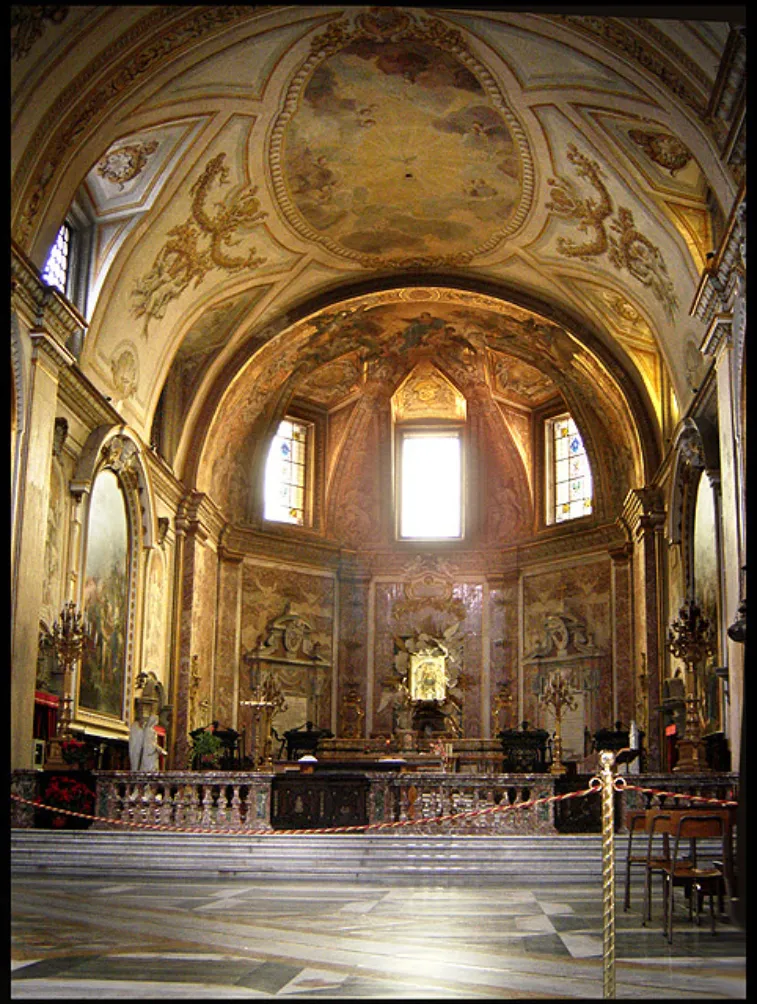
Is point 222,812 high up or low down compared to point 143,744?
down

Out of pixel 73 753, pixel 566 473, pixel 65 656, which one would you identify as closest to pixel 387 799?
pixel 73 753

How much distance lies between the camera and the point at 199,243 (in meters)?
23.4

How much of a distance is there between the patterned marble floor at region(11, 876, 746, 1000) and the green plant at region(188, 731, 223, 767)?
12.4m

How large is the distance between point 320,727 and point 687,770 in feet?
45.5

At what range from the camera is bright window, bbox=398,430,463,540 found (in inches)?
1277

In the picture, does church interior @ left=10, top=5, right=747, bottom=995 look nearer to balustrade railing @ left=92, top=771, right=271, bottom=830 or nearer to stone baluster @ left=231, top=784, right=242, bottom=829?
balustrade railing @ left=92, top=771, right=271, bottom=830

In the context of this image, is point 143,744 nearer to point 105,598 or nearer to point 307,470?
point 105,598

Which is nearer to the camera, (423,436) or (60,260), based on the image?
(60,260)

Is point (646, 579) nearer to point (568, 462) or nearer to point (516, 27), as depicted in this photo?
point (568, 462)

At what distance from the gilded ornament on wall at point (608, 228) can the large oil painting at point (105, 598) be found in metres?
9.82

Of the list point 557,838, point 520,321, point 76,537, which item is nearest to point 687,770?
point 557,838

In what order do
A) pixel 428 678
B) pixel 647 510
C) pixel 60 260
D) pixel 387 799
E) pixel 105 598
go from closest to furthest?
pixel 387 799 < pixel 60 260 < pixel 105 598 < pixel 647 510 < pixel 428 678

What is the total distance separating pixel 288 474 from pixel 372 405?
9.47ft

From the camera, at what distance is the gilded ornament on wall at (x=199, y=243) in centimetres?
2241
